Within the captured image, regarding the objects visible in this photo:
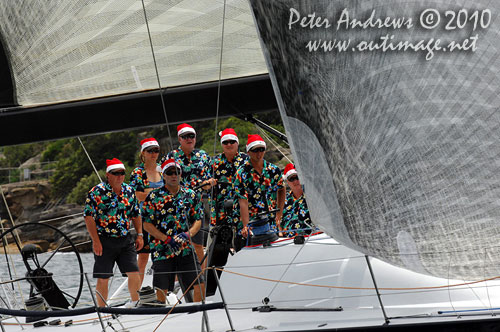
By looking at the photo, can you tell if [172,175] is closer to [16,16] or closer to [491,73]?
[16,16]

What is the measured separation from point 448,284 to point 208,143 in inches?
616

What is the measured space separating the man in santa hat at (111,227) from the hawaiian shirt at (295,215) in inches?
41.4

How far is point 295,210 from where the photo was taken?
220 inches

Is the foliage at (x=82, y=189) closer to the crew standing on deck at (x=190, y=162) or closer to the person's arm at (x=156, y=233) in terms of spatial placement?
the crew standing on deck at (x=190, y=162)

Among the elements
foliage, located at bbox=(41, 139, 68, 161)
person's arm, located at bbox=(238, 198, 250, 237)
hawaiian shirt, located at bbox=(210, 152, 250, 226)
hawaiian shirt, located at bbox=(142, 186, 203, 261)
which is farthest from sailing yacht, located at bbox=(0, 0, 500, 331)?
foliage, located at bbox=(41, 139, 68, 161)

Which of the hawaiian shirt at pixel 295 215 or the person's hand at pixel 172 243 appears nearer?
the person's hand at pixel 172 243

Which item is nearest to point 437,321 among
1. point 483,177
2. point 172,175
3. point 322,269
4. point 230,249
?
point 483,177

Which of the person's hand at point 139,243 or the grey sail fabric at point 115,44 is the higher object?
the grey sail fabric at point 115,44

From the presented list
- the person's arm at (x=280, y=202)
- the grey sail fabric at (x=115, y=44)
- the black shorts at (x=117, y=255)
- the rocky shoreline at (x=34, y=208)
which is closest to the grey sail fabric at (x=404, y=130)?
the person's arm at (x=280, y=202)

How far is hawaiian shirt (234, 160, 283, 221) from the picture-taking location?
527cm

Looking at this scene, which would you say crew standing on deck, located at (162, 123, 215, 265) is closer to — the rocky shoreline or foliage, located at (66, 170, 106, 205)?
the rocky shoreline

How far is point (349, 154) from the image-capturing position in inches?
159

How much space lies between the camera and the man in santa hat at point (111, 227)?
540 cm

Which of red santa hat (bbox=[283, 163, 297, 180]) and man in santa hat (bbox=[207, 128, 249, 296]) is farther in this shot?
red santa hat (bbox=[283, 163, 297, 180])
